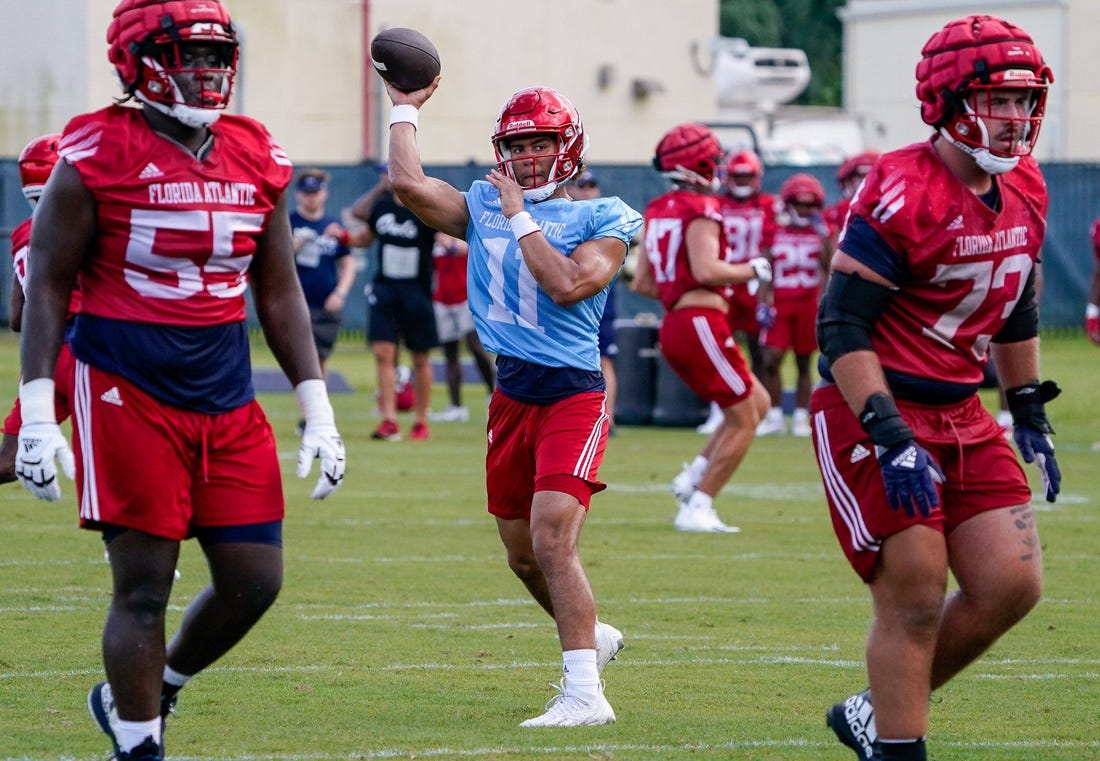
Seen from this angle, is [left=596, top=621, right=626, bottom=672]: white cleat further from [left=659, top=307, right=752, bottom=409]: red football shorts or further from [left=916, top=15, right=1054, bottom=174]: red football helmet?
[left=659, top=307, right=752, bottom=409]: red football shorts

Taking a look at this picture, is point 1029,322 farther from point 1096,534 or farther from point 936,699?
point 1096,534

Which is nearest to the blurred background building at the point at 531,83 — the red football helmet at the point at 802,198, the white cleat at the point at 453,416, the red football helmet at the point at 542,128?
the white cleat at the point at 453,416

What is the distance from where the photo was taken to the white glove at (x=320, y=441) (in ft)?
17.7

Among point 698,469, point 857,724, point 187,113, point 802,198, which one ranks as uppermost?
point 187,113

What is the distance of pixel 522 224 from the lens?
21.0 ft

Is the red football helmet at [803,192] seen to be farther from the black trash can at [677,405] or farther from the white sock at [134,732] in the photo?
the white sock at [134,732]

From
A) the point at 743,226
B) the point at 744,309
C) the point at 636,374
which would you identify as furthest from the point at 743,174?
the point at 636,374

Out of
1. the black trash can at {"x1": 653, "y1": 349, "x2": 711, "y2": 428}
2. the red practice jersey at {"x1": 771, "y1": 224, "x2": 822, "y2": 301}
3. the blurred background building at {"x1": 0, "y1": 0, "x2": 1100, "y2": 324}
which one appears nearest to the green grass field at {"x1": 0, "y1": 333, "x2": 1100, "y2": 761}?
the red practice jersey at {"x1": 771, "y1": 224, "x2": 822, "y2": 301}

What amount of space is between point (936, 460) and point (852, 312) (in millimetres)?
467

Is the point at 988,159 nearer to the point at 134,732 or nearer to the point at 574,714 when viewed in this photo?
the point at 574,714

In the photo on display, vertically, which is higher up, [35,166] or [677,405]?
[35,166]

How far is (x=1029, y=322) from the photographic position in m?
5.69

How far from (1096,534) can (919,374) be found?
6.16 metres

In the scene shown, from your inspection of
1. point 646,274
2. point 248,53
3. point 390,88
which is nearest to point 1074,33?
point 248,53
